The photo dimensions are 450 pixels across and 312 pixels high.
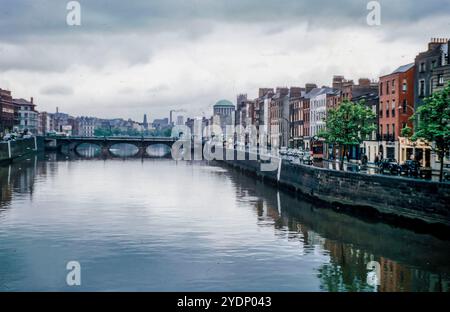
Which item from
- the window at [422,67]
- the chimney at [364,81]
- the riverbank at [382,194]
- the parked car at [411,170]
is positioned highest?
the chimney at [364,81]

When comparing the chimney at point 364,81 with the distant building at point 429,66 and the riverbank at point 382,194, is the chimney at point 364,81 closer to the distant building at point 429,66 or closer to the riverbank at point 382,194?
the distant building at point 429,66

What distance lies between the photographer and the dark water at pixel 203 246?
26625mm

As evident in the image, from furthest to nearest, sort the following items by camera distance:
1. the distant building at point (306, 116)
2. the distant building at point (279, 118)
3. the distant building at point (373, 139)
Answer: the distant building at point (279, 118), the distant building at point (306, 116), the distant building at point (373, 139)

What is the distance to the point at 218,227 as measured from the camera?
134ft

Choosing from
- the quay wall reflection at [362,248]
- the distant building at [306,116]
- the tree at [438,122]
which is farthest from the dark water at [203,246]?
the distant building at [306,116]

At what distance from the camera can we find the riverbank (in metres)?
35.8

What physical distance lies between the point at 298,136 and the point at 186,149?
69.3 meters

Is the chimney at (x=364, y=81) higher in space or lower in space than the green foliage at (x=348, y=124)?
higher

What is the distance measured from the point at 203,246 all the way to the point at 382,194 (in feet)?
47.2

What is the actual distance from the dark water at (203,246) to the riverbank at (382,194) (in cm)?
114

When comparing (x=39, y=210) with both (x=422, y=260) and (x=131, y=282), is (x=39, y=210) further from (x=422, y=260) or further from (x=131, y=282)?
(x=422, y=260)
